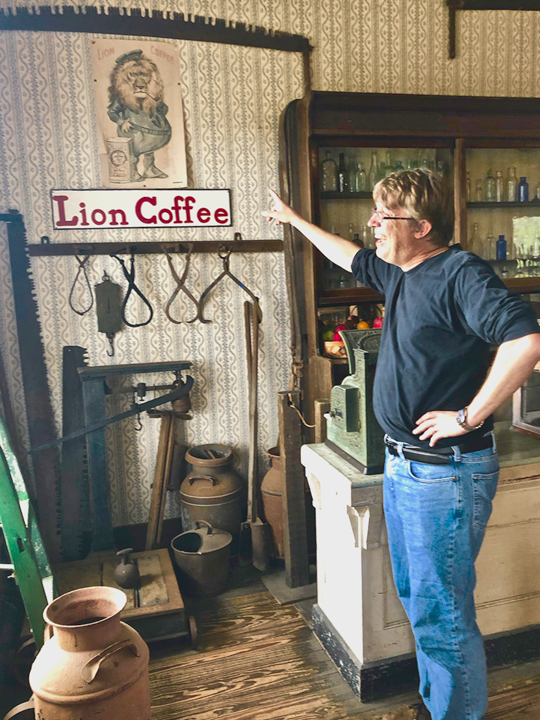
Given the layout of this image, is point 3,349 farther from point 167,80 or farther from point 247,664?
point 247,664

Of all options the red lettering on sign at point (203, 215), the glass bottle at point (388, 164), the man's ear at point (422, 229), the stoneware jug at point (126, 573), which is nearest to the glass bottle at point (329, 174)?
the glass bottle at point (388, 164)

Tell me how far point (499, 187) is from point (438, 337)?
2.28m

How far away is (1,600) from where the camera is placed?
2590 millimetres

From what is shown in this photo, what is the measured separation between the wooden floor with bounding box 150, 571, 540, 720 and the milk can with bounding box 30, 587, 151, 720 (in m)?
0.51

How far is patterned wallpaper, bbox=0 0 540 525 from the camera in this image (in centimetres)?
303

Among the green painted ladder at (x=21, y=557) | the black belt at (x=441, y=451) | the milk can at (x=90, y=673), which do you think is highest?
the black belt at (x=441, y=451)

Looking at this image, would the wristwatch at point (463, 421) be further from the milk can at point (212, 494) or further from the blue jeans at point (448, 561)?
the milk can at point (212, 494)

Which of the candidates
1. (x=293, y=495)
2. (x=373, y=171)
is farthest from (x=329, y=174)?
(x=293, y=495)

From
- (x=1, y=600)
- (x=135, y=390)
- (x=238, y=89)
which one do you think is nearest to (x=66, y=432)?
(x=135, y=390)

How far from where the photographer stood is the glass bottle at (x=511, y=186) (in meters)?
3.53

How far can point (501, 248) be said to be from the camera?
3.56 metres

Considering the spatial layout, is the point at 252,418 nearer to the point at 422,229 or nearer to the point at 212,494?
the point at 212,494

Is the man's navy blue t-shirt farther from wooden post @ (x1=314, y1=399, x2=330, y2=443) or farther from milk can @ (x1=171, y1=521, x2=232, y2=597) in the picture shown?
milk can @ (x1=171, y1=521, x2=232, y2=597)

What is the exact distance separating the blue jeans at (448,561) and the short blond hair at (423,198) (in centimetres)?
66
